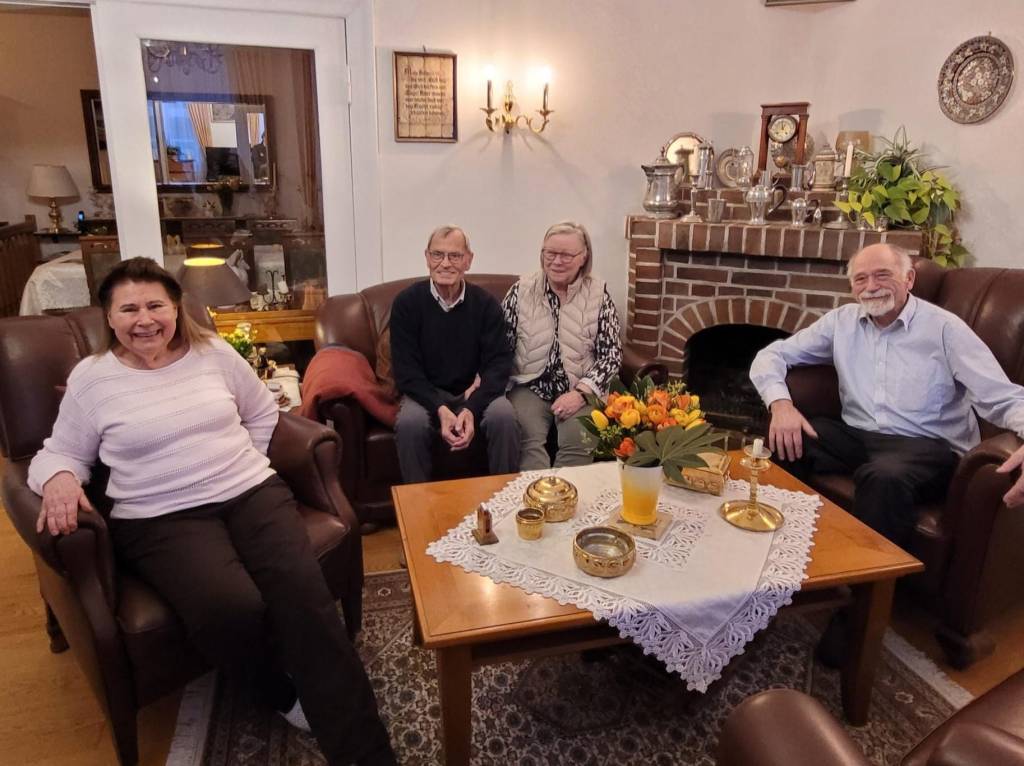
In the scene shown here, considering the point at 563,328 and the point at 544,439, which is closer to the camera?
the point at 544,439

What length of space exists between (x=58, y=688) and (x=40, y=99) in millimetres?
5864

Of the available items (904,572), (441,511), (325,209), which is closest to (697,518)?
(904,572)

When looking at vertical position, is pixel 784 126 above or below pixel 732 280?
above

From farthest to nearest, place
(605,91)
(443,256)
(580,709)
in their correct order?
(605,91), (443,256), (580,709)

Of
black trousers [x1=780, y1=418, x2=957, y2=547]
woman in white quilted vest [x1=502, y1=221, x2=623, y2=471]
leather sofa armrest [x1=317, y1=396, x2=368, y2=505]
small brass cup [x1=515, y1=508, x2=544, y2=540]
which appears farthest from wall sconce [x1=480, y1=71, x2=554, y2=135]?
small brass cup [x1=515, y1=508, x2=544, y2=540]

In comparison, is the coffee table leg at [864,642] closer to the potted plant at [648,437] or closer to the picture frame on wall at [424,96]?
the potted plant at [648,437]

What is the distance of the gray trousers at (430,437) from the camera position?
2508 millimetres

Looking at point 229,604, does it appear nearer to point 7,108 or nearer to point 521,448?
point 521,448

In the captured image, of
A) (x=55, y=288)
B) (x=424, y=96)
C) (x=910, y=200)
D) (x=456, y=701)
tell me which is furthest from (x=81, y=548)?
(x=55, y=288)

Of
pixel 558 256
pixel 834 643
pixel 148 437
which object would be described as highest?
pixel 558 256

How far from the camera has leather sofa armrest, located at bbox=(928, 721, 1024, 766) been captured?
77cm

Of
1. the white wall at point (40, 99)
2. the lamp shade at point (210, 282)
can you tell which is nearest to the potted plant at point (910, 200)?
the lamp shade at point (210, 282)

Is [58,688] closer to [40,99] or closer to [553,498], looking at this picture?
[553,498]

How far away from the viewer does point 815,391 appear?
245 cm
